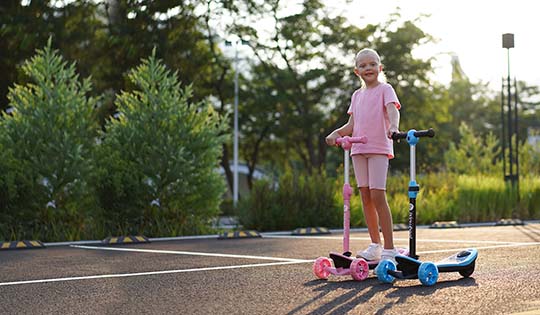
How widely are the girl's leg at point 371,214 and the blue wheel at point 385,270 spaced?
0.74 meters

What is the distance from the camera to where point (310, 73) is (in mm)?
38594

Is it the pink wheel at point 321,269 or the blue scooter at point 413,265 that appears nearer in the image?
the blue scooter at point 413,265

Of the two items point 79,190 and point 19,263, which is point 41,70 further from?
point 19,263

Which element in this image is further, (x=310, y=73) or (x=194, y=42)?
(x=310, y=73)

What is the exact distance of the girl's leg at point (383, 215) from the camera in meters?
7.18

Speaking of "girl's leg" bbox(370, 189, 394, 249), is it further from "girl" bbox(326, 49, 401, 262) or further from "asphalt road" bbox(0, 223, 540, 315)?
"asphalt road" bbox(0, 223, 540, 315)

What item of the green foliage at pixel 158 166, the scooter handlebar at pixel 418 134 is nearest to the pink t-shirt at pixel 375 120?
the scooter handlebar at pixel 418 134

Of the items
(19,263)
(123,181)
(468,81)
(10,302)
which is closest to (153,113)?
(123,181)

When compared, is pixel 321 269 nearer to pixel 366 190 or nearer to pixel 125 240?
pixel 366 190

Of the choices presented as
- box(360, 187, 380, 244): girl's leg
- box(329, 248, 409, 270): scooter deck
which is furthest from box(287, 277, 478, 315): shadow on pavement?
box(360, 187, 380, 244): girl's leg

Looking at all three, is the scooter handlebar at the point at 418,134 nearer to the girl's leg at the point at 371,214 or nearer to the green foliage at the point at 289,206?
the girl's leg at the point at 371,214

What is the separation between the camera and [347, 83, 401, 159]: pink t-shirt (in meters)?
7.21

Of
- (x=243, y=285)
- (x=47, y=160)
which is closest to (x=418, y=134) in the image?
(x=243, y=285)

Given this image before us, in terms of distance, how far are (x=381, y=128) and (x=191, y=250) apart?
161 inches
